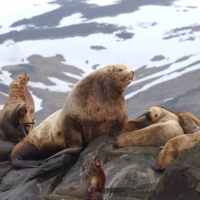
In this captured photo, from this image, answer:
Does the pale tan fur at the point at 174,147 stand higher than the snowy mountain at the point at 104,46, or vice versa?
the pale tan fur at the point at 174,147

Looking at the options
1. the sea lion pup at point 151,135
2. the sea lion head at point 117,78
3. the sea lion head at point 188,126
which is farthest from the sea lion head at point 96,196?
the sea lion head at point 117,78

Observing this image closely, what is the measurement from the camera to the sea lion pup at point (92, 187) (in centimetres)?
709

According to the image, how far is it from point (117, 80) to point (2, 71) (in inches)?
3836

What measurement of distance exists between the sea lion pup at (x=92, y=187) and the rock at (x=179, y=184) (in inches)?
36.2

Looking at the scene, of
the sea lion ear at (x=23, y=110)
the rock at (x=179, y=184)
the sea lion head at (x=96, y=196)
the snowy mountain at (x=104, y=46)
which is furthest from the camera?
the snowy mountain at (x=104, y=46)

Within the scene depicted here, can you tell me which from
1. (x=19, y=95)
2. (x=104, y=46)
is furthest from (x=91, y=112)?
(x=104, y=46)

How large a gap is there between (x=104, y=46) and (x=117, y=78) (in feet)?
402

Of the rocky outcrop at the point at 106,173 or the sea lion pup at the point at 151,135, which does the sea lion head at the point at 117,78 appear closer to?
the rocky outcrop at the point at 106,173

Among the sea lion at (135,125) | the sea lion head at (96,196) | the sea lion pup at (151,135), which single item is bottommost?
the sea lion at (135,125)

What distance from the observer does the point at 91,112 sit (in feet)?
31.8

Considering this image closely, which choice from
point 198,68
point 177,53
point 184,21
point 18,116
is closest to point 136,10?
point 184,21

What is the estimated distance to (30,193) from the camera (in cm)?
856

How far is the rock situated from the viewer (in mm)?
6258

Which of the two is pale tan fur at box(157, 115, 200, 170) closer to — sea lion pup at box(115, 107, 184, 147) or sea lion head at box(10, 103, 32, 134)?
sea lion pup at box(115, 107, 184, 147)
